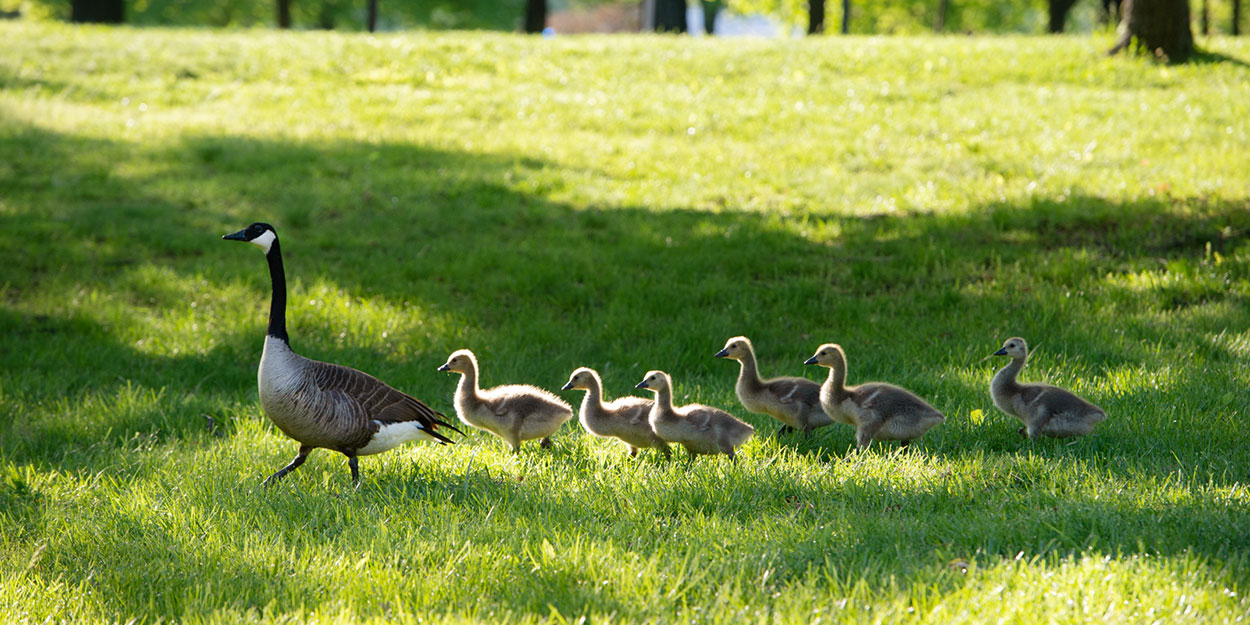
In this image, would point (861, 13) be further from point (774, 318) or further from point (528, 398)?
point (528, 398)

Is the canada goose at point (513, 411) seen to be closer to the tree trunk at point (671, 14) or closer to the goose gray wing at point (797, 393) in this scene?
the goose gray wing at point (797, 393)

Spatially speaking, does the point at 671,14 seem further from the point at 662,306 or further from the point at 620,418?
the point at 620,418

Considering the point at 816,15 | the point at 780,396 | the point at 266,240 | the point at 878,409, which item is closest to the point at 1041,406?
the point at 878,409

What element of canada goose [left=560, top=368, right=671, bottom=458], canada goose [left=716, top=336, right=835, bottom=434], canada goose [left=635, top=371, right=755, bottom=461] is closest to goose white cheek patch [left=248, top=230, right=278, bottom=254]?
canada goose [left=560, top=368, right=671, bottom=458]

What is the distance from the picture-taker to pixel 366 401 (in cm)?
652

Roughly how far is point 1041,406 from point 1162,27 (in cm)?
1602

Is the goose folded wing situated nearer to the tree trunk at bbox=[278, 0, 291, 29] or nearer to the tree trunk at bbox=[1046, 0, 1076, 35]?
the tree trunk at bbox=[1046, 0, 1076, 35]

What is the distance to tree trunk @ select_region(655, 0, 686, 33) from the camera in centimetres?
3809

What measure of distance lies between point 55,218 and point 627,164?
8.38 metres

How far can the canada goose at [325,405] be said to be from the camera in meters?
6.36

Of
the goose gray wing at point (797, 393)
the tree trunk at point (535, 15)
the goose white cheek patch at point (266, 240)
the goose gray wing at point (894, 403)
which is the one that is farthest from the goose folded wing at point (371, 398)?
the tree trunk at point (535, 15)

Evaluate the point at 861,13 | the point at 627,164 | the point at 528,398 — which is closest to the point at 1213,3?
the point at 861,13

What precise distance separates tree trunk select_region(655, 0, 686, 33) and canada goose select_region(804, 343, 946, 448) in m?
32.9

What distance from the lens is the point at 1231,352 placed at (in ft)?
28.0
